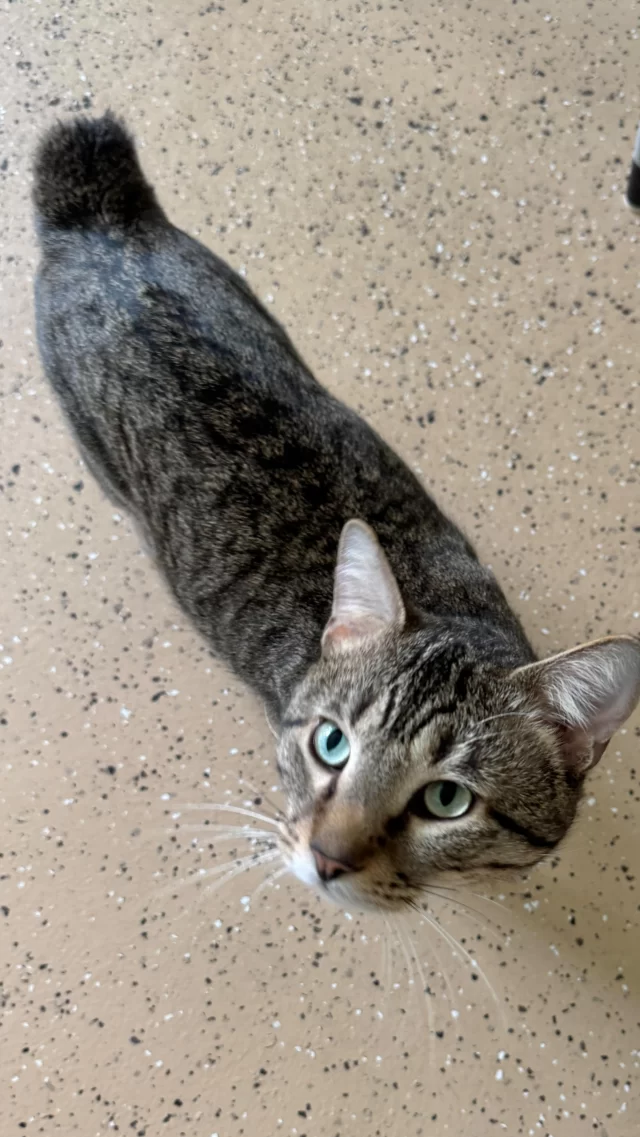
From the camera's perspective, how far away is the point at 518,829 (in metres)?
0.80

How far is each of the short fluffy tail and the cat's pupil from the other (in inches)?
31.4

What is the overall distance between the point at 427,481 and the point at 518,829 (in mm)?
687

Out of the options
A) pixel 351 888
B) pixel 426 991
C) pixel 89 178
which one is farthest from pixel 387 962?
pixel 89 178

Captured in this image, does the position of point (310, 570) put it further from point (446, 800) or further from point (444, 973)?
point (444, 973)

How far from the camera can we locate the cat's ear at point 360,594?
0.78 meters

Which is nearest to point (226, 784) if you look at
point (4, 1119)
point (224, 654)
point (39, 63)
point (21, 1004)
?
point (224, 654)

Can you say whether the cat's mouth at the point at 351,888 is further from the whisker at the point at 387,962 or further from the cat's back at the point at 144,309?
the cat's back at the point at 144,309

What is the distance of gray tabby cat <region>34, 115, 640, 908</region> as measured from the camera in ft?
2.57

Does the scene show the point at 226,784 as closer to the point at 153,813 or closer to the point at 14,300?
the point at 153,813

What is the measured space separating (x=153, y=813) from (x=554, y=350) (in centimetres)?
99

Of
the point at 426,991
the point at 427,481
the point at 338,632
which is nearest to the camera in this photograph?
the point at 338,632

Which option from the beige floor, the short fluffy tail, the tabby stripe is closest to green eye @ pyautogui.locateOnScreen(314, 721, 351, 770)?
the tabby stripe

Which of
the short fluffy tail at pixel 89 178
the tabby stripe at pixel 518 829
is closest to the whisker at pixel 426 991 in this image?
the tabby stripe at pixel 518 829

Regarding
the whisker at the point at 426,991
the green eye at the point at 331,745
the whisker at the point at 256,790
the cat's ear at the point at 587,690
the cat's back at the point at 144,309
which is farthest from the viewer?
the whisker at the point at 256,790
